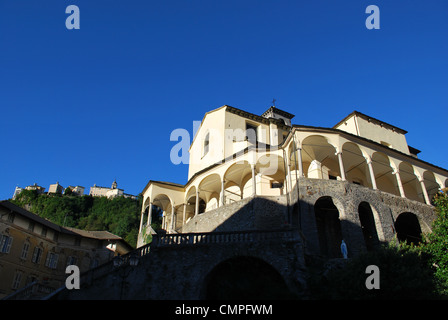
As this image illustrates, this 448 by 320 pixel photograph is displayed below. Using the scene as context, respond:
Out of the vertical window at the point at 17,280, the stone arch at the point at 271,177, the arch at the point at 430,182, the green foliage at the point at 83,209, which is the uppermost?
the green foliage at the point at 83,209

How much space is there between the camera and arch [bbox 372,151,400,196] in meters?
29.0

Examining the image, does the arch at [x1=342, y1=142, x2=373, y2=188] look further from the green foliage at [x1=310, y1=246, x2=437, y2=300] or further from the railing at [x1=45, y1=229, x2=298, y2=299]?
the railing at [x1=45, y1=229, x2=298, y2=299]

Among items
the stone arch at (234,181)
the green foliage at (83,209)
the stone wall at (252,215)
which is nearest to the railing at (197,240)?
the stone wall at (252,215)

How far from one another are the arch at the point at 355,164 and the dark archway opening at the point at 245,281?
13968 mm

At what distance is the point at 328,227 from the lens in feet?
83.2

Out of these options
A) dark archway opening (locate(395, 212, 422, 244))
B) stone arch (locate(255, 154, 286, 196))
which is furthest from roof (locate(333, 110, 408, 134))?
dark archway opening (locate(395, 212, 422, 244))

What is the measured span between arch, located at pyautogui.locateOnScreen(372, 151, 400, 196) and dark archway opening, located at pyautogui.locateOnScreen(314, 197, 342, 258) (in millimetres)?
6717

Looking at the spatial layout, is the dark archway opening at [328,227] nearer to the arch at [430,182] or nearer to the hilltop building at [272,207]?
the hilltop building at [272,207]

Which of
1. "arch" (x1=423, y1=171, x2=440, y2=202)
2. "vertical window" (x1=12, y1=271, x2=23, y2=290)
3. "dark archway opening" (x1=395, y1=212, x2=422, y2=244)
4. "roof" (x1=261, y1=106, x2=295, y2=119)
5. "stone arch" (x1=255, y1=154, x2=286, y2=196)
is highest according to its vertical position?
"roof" (x1=261, y1=106, x2=295, y2=119)

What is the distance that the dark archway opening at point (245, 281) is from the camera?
15.2m
